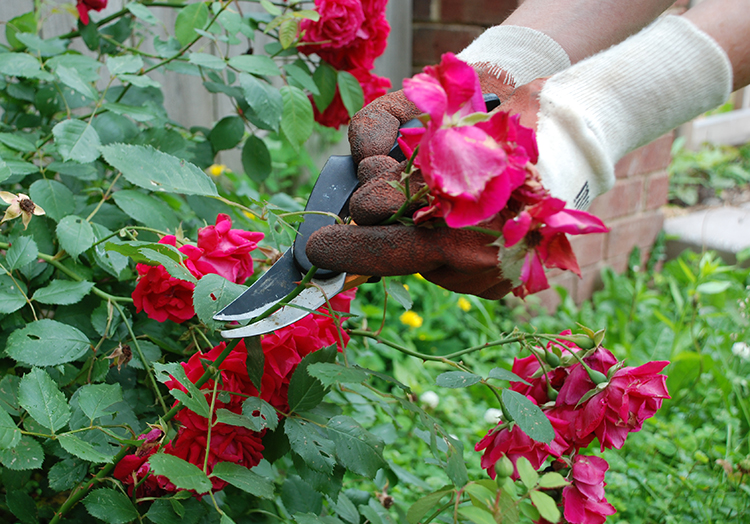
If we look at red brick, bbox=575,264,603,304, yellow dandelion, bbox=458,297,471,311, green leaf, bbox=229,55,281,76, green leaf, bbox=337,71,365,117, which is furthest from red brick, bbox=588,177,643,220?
green leaf, bbox=229,55,281,76

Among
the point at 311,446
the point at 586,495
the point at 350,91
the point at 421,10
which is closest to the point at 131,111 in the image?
the point at 350,91

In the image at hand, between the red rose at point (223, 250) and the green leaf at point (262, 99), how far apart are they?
Answer: 1.13 feet

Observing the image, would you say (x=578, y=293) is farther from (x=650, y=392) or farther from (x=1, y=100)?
(x=1, y=100)

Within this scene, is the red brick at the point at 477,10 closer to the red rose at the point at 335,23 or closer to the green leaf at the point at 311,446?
the red rose at the point at 335,23

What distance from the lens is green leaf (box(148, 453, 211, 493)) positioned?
0.49m

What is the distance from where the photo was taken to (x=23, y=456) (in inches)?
22.7

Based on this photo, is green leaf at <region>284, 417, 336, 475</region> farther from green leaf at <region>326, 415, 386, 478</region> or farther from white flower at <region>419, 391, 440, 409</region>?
white flower at <region>419, 391, 440, 409</region>

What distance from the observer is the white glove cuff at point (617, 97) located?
0.63m

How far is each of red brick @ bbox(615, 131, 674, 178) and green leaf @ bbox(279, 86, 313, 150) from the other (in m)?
1.59

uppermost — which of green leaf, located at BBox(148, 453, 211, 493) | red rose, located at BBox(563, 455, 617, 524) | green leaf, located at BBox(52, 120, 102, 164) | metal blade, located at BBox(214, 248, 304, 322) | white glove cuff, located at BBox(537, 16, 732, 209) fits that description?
white glove cuff, located at BBox(537, 16, 732, 209)

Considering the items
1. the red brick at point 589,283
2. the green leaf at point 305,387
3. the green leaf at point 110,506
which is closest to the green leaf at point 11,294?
the green leaf at point 110,506

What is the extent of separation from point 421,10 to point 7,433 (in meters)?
2.21

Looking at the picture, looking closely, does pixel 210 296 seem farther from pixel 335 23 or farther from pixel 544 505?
pixel 335 23

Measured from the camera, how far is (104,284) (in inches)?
34.9
